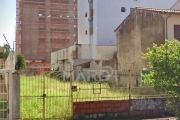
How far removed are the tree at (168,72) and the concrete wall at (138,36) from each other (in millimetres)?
8157

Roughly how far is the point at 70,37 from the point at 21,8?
30.1 feet

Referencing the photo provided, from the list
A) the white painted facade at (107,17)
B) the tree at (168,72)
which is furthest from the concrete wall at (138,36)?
the white painted facade at (107,17)

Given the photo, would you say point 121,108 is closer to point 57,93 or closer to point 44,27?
point 57,93

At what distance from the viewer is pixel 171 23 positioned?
14.5 metres

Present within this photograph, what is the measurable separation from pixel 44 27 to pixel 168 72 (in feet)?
115

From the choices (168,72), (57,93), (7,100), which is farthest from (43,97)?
(168,72)

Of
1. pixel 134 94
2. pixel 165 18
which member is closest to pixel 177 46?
pixel 134 94

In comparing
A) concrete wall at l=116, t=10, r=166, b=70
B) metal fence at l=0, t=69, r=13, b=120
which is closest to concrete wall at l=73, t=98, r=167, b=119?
metal fence at l=0, t=69, r=13, b=120

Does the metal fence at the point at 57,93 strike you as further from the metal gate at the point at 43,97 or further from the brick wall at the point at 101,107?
the brick wall at the point at 101,107

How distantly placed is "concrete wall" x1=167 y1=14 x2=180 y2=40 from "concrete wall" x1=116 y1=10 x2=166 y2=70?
301 mm

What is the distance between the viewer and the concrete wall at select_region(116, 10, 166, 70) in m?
14.8

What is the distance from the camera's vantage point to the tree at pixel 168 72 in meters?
6.49

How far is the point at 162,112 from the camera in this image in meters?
9.51

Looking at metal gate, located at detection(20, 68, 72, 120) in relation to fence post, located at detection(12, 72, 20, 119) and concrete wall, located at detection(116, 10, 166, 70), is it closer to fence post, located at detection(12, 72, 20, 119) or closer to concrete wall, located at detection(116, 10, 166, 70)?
fence post, located at detection(12, 72, 20, 119)
